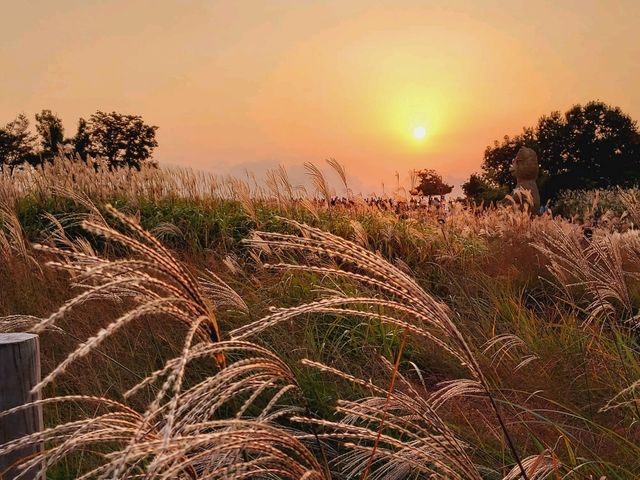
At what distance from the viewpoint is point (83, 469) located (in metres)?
4.00

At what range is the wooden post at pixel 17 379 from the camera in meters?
3.06

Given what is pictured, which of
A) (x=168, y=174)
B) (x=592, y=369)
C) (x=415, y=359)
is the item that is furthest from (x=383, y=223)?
(x=592, y=369)

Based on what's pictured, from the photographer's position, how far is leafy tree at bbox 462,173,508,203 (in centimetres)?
3744

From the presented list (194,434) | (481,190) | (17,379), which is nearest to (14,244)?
(17,379)

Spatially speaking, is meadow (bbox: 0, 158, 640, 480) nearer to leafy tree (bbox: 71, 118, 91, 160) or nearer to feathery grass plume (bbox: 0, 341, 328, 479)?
feathery grass plume (bbox: 0, 341, 328, 479)

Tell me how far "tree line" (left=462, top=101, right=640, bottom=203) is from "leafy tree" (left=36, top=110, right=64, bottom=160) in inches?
1012

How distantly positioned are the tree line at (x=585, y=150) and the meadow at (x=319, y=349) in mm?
31061

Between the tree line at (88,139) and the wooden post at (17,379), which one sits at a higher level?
the tree line at (88,139)

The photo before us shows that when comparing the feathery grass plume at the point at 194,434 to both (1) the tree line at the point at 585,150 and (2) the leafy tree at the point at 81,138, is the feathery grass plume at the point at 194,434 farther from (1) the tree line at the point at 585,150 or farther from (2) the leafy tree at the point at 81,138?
(2) the leafy tree at the point at 81,138

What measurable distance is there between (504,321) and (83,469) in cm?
393

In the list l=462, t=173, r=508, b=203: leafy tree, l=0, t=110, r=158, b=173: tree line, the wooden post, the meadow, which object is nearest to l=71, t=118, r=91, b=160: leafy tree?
l=0, t=110, r=158, b=173: tree line

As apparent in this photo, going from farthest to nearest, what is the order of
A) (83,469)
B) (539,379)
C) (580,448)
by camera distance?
1. (539,379)
2. (83,469)
3. (580,448)

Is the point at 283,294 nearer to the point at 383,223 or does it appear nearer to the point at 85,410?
the point at 85,410

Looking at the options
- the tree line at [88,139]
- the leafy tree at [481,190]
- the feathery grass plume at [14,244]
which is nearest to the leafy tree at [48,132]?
the tree line at [88,139]
